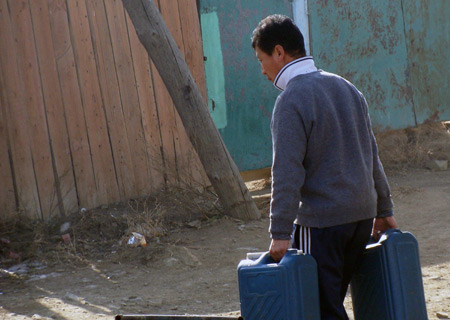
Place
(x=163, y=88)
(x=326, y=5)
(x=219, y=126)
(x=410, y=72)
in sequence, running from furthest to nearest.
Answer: (x=410, y=72)
(x=326, y=5)
(x=219, y=126)
(x=163, y=88)

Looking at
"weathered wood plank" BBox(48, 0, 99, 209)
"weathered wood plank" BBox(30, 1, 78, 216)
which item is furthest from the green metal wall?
"weathered wood plank" BBox(30, 1, 78, 216)

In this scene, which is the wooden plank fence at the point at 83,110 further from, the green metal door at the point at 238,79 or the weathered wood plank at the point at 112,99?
the green metal door at the point at 238,79

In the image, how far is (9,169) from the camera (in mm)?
6133

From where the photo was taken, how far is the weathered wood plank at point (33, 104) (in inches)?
243

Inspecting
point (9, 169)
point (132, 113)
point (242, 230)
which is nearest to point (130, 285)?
point (242, 230)

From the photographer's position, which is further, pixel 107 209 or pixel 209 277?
pixel 107 209

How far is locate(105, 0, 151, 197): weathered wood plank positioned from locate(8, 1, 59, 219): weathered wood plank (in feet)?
2.77

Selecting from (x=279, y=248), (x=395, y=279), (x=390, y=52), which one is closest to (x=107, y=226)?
(x=279, y=248)

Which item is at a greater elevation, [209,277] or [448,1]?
[448,1]

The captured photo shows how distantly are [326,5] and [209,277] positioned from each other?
4.33 metres

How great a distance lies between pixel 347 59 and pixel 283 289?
6.01m

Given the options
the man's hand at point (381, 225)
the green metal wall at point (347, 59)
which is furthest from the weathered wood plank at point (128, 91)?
the man's hand at point (381, 225)

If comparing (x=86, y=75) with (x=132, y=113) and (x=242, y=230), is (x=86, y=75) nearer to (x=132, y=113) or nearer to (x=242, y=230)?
(x=132, y=113)

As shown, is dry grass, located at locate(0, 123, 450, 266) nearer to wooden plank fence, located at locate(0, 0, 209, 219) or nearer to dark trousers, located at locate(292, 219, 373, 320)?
wooden plank fence, located at locate(0, 0, 209, 219)
